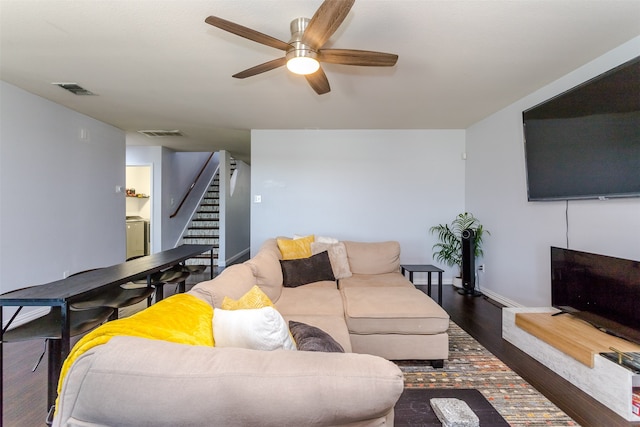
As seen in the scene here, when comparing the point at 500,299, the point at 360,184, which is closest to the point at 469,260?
the point at 500,299

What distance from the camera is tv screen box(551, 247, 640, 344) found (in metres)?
1.97

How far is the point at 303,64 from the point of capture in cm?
195

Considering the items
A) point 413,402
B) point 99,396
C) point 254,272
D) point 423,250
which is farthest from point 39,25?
point 423,250

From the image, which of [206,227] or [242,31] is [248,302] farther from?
[206,227]

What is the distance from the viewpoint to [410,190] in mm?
4766

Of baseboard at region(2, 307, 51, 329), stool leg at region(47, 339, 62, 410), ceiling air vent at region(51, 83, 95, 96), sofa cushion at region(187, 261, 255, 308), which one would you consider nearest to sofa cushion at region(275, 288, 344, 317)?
sofa cushion at region(187, 261, 255, 308)

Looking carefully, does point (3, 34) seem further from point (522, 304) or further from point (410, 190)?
point (522, 304)

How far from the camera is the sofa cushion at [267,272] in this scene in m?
2.48

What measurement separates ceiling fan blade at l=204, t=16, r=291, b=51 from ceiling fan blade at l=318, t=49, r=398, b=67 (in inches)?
10.1

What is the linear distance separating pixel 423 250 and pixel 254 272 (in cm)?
318

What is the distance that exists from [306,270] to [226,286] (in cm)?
138

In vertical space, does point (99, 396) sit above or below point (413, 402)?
above

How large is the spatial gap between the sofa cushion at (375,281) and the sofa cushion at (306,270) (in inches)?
8.0

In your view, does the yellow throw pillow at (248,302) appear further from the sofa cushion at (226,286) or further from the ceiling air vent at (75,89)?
the ceiling air vent at (75,89)
